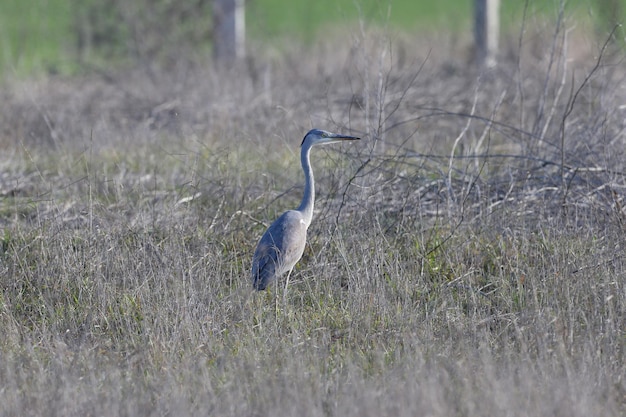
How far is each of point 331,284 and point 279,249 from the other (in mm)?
423

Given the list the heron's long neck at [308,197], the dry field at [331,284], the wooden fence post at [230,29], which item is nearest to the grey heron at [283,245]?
the heron's long neck at [308,197]

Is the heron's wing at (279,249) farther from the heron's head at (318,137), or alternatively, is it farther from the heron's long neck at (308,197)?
the heron's head at (318,137)

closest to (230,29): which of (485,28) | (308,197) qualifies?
(485,28)

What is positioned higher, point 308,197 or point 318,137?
point 318,137

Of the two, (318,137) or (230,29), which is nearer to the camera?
(318,137)

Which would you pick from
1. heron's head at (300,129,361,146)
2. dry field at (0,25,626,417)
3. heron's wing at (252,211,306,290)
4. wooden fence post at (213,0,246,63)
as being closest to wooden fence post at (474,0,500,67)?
wooden fence post at (213,0,246,63)

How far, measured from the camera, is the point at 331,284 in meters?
5.99

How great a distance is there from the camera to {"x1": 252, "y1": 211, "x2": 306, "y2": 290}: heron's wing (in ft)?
19.1

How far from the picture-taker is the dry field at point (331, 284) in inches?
174

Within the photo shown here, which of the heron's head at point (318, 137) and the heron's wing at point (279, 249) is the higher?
the heron's head at point (318, 137)

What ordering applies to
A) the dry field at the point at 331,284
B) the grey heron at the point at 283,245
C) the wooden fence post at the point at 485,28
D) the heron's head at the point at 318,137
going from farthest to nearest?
the wooden fence post at the point at 485,28
the heron's head at the point at 318,137
the grey heron at the point at 283,245
the dry field at the point at 331,284

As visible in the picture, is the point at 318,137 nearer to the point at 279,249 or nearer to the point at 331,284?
the point at 279,249

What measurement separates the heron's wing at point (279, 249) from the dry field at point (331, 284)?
0.53 feet

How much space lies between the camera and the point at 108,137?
9180mm
